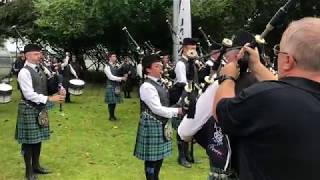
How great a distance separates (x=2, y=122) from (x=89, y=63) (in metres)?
12.2

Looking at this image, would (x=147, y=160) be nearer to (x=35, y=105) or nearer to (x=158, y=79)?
(x=158, y=79)

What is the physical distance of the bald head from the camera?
2.04 meters

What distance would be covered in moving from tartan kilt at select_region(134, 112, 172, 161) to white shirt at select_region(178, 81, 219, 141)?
2.69 metres

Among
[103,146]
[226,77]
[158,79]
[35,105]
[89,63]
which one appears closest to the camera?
[226,77]

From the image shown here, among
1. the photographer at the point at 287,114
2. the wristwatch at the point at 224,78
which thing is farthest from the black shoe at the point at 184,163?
the photographer at the point at 287,114

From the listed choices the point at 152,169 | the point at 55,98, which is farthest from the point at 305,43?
the point at 55,98

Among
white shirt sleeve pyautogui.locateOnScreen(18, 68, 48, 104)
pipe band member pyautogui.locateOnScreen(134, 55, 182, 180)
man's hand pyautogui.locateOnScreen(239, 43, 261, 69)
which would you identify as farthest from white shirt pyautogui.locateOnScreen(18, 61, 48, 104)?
man's hand pyautogui.locateOnScreen(239, 43, 261, 69)

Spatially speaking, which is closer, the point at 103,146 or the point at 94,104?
the point at 103,146

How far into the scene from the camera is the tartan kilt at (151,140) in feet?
19.6

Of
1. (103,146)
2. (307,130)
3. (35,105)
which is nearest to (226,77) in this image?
(307,130)

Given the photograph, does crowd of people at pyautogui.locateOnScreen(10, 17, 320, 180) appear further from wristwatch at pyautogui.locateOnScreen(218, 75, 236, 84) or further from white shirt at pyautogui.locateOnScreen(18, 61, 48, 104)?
white shirt at pyautogui.locateOnScreen(18, 61, 48, 104)

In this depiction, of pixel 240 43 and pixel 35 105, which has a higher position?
pixel 240 43

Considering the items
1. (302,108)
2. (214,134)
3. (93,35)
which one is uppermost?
(93,35)

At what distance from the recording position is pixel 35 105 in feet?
21.4
